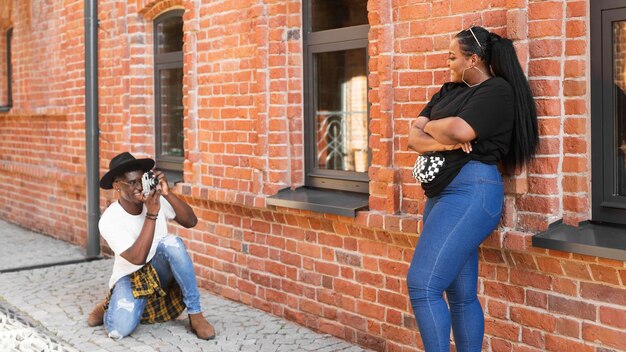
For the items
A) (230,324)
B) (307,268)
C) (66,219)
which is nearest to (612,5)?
(307,268)

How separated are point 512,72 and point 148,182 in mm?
2657

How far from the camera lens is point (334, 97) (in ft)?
21.1

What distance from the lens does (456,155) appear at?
4.11 metres

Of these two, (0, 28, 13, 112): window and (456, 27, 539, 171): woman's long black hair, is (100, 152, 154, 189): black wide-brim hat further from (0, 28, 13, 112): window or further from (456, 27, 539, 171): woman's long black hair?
(0, 28, 13, 112): window

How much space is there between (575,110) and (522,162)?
37cm

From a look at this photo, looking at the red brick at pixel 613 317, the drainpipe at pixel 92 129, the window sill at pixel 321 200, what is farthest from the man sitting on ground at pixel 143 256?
the drainpipe at pixel 92 129

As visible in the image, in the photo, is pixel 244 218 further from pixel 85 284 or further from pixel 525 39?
pixel 525 39

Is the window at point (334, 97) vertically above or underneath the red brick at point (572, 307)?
above

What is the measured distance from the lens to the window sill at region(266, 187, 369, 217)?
5523 mm

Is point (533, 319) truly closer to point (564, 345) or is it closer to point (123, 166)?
point (564, 345)

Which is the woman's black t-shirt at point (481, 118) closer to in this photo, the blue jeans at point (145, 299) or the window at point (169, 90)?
the blue jeans at point (145, 299)

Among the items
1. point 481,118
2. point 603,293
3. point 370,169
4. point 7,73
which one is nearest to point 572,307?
point 603,293

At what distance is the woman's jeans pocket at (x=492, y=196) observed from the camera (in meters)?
4.08

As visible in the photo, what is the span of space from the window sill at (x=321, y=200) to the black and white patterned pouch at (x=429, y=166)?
4.01 ft
